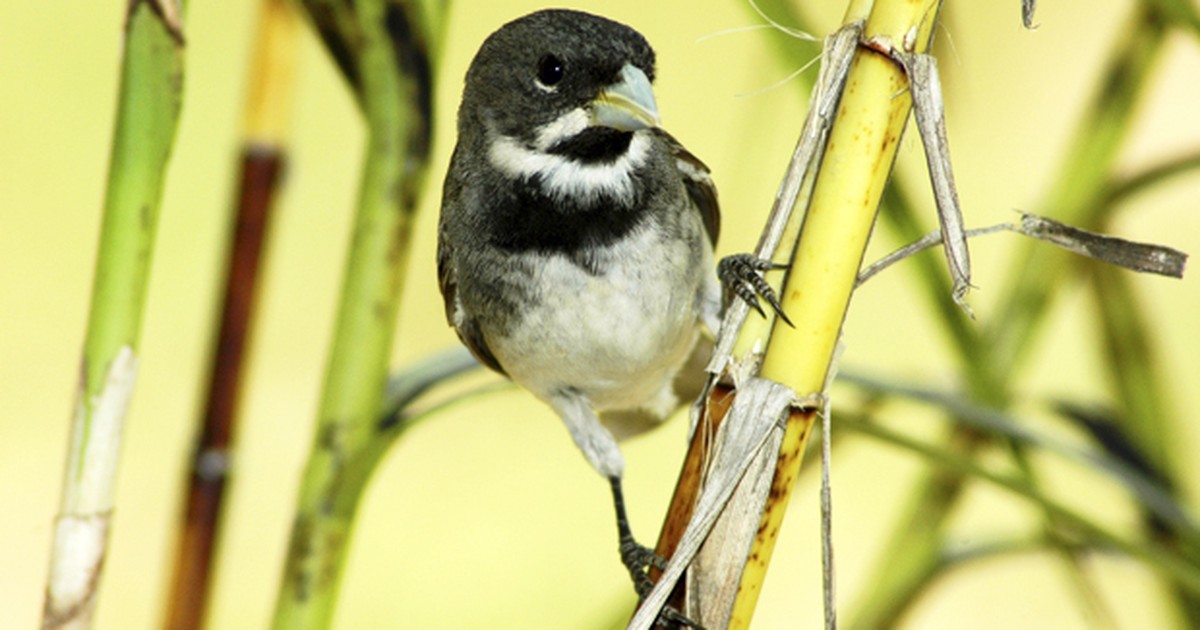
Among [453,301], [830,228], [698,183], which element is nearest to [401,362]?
[453,301]

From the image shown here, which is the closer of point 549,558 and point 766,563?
point 766,563

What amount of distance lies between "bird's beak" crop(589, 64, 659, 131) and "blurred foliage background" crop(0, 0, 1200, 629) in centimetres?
118

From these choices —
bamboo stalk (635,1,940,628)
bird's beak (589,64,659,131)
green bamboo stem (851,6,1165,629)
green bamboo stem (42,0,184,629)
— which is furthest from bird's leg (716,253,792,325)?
green bamboo stem (851,6,1165,629)

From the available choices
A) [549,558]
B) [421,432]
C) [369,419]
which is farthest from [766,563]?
[421,432]

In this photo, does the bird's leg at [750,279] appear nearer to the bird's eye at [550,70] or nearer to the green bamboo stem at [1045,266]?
the bird's eye at [550,70]

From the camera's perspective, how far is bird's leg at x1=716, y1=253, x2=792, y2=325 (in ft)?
2.54

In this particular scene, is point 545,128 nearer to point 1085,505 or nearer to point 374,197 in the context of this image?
point 374,197

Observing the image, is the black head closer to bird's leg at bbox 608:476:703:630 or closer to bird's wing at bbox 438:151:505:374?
bird's wing at bbox 438:151:505:374

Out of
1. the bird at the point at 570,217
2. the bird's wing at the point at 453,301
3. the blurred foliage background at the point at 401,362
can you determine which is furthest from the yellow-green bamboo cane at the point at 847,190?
the blurred foliage background at the point at 401,362

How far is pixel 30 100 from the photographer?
2699 millimetres

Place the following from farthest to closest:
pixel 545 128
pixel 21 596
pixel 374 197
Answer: pixel 21 596
pixel 545 128
pixel 374 197

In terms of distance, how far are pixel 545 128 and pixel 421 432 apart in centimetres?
171

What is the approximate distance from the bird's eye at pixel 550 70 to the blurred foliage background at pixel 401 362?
1.12 metres

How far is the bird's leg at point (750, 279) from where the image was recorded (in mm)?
774
